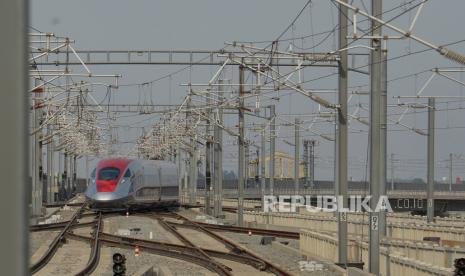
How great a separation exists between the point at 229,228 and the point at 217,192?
10080 millimetres

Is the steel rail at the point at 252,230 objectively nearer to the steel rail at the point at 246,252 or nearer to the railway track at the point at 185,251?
the railway track at the point at 185,251

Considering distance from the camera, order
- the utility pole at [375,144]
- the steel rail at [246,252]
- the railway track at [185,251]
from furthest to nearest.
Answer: the railway track at [185,251], the steel rail at [246,252], the utility pole at [375,144]

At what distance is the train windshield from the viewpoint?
5447cm

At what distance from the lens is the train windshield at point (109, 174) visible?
54.5 m

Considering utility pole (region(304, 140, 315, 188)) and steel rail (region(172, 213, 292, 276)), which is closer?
steel rail (region(172, 213, 292, 276))

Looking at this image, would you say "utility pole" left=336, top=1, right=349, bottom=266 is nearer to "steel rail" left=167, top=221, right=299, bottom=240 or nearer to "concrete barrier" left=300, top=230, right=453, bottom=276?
"concrete barrier" left=300, top=230, right=453, bottom=276

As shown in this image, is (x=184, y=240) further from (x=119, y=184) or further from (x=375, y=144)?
(x=375, y=144)

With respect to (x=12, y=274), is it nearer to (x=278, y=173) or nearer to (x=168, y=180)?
(x=168, y=180)

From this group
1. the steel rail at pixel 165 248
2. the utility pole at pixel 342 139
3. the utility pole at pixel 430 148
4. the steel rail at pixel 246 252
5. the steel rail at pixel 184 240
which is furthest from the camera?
the utility pole at pixel 430 148

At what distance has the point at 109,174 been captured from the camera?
180 ft

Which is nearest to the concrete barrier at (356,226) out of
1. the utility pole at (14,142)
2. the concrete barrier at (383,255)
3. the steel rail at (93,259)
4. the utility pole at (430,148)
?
the concrete barrier at (383,255)

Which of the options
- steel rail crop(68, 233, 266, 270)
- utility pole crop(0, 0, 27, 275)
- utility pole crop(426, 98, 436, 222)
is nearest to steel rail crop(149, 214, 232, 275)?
steel rail crop(68, 233, 266, 270)

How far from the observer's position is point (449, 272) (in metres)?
17.1

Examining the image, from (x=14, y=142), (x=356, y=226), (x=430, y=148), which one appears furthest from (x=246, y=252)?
(x=14, y=142)
